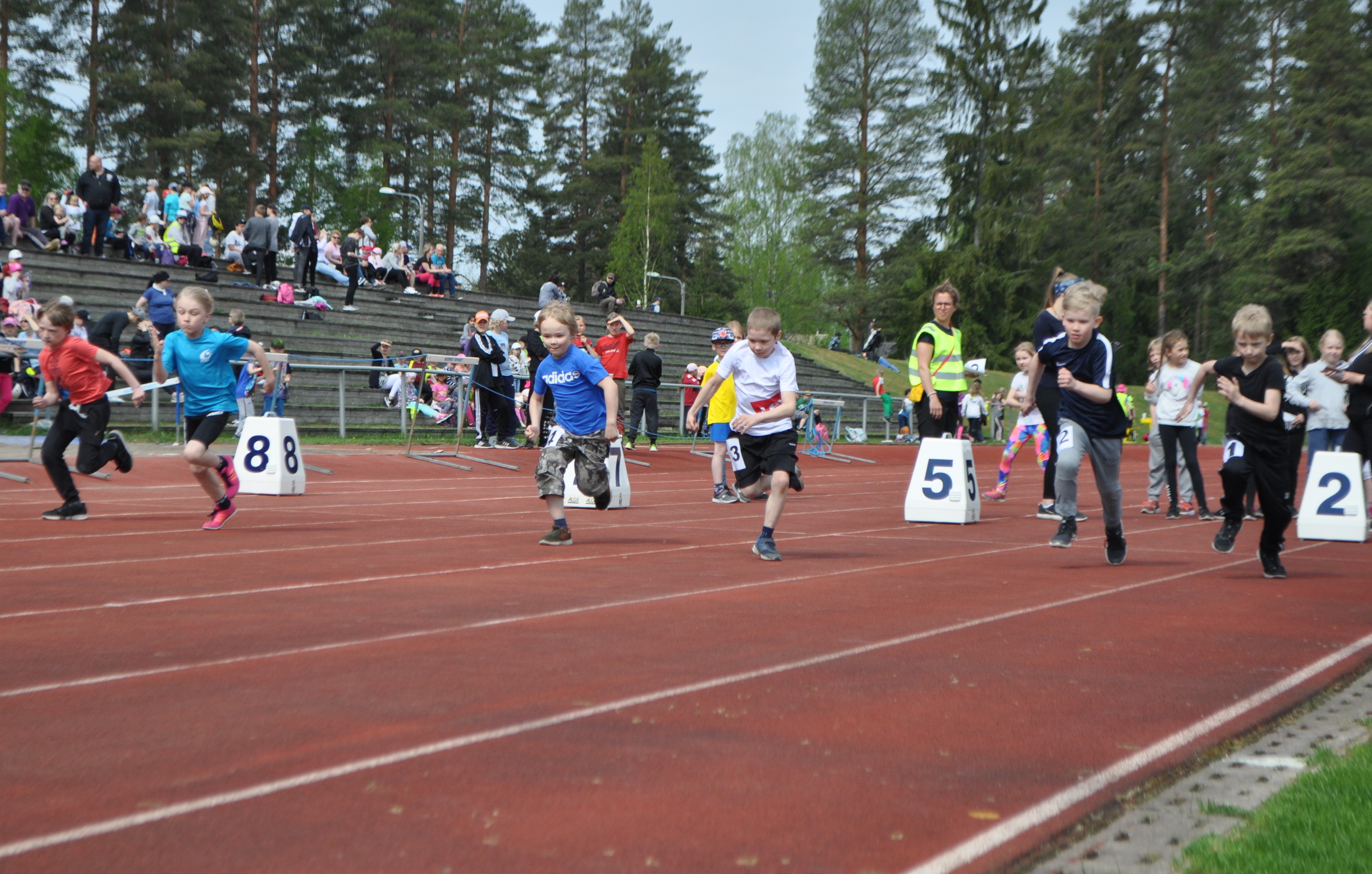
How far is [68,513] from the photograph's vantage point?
10.8m

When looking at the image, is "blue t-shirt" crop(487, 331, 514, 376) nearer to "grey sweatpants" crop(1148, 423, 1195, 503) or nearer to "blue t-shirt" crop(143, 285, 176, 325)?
"blue t-shirt" crop(143, 285, 176, 325)

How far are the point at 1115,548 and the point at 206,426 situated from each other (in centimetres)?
701

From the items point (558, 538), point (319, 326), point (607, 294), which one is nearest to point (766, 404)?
point (558, 538)

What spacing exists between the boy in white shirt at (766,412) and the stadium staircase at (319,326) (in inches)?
499

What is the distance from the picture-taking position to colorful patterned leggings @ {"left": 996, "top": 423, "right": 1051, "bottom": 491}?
1347cm

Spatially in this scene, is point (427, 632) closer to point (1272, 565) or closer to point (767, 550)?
point (767, 550)

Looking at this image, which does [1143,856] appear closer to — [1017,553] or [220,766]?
[220,766]

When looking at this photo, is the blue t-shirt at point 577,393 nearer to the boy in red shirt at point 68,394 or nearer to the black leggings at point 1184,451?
the boy in red shirt at point 68,394

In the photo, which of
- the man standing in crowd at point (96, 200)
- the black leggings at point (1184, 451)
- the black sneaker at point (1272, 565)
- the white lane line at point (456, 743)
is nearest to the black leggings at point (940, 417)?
the black leggings at point (1184, 451)

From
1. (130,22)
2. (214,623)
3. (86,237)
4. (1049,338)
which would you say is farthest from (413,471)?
(130,22)

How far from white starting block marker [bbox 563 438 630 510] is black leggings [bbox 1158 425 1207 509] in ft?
18.1

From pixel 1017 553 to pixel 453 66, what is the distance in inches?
2141

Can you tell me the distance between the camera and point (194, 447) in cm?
1000

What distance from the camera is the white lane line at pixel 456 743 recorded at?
11.0ft
